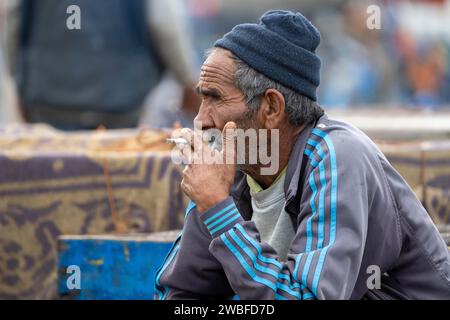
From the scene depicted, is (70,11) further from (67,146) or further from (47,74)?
(67,146)

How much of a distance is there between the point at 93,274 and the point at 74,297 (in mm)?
159

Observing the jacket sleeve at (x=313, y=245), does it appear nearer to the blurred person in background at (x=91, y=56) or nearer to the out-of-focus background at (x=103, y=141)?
the out-of-focus background at (x=103, y=141)

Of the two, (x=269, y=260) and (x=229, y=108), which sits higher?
(x=229, y=108)

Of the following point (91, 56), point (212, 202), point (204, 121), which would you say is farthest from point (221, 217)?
point (91, 56)

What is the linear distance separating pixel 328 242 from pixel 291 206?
27 centimetres

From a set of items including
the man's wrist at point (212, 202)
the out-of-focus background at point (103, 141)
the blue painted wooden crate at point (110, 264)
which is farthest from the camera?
the out-of-focus background at point (103, 141)

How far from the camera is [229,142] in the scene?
10.1 feet

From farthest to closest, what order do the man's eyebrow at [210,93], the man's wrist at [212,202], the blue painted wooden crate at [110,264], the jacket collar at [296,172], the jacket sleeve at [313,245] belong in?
1. the blue painted wooden crate at [110,264]
2. the man's eyebrow at [210,93]
3. the jacket collar at [296,172]
4. the man's wrist at [212,202]
5. the jacket sleeve at [313,245]

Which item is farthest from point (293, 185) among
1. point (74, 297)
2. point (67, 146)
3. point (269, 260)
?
point (67, 146)

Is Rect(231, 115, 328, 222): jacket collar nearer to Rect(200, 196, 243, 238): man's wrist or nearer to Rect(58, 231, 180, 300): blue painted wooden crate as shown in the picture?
Rect(200, 196, 243, 238): man's wrist

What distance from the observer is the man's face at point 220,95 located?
126 inches

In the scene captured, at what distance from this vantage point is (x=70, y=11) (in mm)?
6508

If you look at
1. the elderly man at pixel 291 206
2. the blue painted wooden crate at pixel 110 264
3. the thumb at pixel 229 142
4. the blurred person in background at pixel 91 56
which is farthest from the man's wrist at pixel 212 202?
the blurred person in background at pixel 91 56

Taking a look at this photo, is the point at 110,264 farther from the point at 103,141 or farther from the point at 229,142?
the point at 229,142
